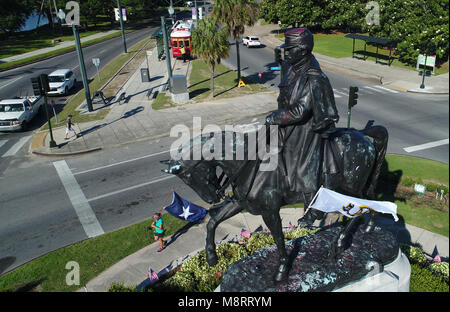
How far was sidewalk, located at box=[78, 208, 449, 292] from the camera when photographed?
1030cm

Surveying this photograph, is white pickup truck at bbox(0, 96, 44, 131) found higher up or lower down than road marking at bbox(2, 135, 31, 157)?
higher up

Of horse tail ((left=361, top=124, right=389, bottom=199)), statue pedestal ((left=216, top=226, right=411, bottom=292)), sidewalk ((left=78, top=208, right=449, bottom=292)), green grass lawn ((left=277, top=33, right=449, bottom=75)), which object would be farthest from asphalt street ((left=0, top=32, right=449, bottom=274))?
green grass lawn ((left=277, top=33, right=449, bottom=75))

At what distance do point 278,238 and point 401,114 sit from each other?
18.5 m

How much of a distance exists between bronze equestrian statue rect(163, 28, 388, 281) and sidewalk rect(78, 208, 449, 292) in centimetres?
303

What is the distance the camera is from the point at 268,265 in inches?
330

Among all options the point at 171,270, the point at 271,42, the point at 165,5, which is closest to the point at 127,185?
the point at 171,270

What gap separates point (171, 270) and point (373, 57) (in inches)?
1421

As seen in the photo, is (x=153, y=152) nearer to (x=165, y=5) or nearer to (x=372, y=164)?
(x=372, y=164)

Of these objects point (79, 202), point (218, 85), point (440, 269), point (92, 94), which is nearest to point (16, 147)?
point (79, 202)

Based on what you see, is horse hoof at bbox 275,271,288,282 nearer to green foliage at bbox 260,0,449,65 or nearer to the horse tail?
the horse tail

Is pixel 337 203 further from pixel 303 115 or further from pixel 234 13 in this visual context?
pixel 234 13

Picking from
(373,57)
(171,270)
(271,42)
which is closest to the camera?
(171,270)

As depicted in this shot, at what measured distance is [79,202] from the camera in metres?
14.9
